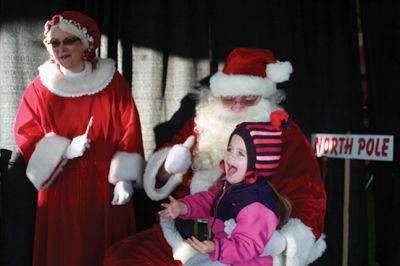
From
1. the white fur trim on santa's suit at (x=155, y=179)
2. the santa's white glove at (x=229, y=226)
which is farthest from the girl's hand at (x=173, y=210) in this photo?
the white fur trim on santa's suit at (x=155, y=179)

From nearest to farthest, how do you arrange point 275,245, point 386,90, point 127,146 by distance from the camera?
point 275,245 < point 127,146 < point 386,90

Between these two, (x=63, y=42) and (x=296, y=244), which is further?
(x=63, y=42)

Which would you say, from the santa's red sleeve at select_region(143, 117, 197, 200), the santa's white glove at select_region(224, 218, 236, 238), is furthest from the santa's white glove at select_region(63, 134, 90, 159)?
the santa's white glove at select_region(224, 218, 236, 238)

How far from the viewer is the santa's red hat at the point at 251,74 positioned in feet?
7.09

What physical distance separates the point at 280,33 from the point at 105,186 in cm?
157

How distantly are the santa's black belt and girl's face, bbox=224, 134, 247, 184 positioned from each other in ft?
1.47

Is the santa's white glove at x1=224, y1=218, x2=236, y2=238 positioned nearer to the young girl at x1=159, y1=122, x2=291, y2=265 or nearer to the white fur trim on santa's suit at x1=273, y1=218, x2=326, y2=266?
the young girl at x1=159, y1=122, x2=291, y2=265

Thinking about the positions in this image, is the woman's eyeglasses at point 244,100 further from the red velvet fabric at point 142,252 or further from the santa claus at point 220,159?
the red velvet fabric at point 142,252

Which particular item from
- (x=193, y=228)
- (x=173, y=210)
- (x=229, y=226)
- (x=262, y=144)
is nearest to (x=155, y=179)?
(x=193, y=228)

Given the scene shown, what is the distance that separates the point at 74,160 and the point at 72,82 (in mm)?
396

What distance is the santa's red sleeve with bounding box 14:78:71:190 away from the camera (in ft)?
6.98

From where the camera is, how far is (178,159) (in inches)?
85.4

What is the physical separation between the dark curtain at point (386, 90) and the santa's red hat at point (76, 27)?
181cm

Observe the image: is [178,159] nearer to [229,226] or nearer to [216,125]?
[216,125]
